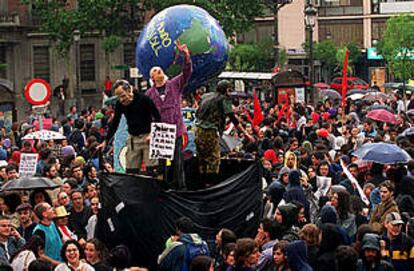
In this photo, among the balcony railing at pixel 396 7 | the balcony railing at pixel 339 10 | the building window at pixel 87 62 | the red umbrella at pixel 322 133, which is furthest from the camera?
the balcony railing at pixel 339 10

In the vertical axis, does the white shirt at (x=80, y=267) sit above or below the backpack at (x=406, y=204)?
below

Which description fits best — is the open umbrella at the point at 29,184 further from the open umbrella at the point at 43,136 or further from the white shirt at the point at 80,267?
the open umbrella at the point at 43,136

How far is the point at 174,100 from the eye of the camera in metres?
11.9

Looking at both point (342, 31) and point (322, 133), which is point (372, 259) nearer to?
point (322, 133)

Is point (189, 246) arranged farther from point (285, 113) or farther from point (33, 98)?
point (285, 113)

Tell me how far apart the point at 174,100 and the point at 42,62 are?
35.1 metres

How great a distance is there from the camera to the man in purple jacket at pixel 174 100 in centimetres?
1178

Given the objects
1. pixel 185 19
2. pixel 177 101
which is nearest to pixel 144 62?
pixel 185 19

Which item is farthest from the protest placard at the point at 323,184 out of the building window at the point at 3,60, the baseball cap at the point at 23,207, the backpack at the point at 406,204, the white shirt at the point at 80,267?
the building window at the point at 3,60

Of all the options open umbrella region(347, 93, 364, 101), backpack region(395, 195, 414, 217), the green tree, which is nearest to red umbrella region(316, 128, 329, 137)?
backpack region(395, 195, 414, 217)

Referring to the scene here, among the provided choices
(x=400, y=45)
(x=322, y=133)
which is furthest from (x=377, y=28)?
(x=322, y=133)

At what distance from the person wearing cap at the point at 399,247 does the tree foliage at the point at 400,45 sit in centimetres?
3521

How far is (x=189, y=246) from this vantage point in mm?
9930

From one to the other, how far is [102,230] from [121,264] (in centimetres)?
179
